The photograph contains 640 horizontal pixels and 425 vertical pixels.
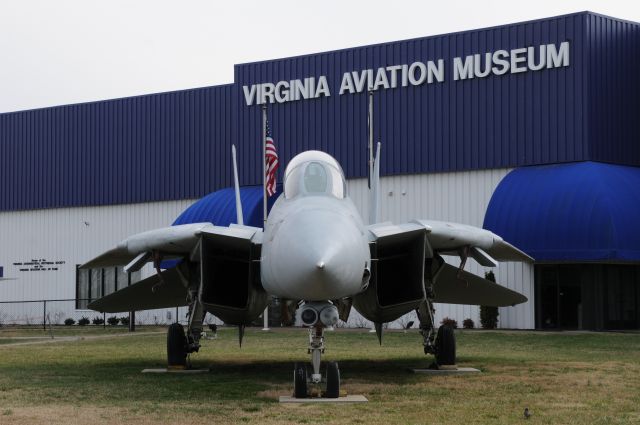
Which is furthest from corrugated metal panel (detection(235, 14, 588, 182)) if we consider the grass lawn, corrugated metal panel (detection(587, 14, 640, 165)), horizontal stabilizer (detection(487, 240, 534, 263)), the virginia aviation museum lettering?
horizontal stabilizer (detection(487, 240, 534, 263))

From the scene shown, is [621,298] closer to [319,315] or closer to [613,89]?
[613,89]

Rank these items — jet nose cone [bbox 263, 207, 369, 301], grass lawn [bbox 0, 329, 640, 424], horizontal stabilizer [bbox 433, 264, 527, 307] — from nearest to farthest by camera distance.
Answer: grass lawn [bbox 0, 329, 640, 424], jet nose cone [bbox 263, 207, 369, 301], horizontal stabilizer [bbox 433, 264, 527, 307]

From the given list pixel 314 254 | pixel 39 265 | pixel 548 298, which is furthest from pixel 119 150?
pixel 314 254

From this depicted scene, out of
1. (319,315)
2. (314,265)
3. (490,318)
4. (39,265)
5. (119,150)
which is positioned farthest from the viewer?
(39,265)

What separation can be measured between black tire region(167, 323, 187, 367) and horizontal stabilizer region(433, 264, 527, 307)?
449cm

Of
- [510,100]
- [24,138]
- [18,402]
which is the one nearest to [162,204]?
[24,138]

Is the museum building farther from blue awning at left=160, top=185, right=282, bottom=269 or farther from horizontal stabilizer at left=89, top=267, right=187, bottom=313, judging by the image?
horizontal stabilizer at left=89, top=267, right=187, bottom=313

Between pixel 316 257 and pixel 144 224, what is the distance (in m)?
36.7

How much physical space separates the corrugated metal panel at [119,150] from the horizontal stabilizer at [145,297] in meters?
25.7

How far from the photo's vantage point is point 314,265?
11594 millimetres

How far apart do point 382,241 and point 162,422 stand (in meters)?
4.74

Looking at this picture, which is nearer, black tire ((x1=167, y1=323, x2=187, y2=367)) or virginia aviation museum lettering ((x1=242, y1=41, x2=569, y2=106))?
black tire ((x1=167, y1=323, x2=187, y2=367))

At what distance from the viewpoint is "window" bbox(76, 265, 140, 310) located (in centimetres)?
4850

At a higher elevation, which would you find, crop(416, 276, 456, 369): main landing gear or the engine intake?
the engine intake
